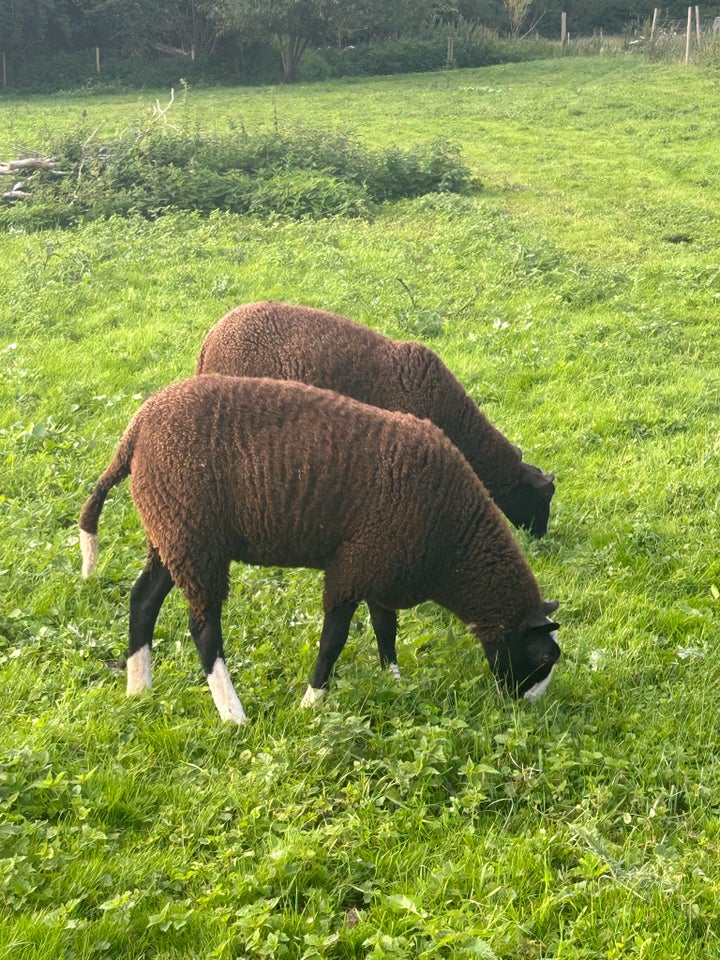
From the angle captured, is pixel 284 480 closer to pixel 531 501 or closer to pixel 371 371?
pixel 371 371

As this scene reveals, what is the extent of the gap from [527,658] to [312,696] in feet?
3.47

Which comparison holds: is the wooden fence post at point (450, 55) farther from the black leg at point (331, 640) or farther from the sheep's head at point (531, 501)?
the black leg at point (331, 640)

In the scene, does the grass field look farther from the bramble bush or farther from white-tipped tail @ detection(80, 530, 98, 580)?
the bramble bush

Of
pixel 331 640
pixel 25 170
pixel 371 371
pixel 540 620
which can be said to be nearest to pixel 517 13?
pixel 25 170

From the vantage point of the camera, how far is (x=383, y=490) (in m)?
4.10

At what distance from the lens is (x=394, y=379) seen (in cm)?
584

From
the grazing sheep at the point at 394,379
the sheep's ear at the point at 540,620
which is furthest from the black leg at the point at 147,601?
the grazing sheep at the point at 394,379

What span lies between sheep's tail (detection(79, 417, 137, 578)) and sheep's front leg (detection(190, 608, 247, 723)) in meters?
0.83

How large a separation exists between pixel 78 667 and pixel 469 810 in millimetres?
2069

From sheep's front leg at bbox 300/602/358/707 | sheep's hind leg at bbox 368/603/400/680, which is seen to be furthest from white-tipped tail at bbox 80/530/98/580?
sheep's hind leg at bbox 368/603/400/680

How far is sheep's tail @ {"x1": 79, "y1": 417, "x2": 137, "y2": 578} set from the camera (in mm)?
4375

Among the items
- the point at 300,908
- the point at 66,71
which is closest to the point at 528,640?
the point at 300,908

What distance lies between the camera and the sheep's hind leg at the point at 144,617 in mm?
4234

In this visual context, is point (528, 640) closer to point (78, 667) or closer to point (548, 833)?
point (548, 833)
